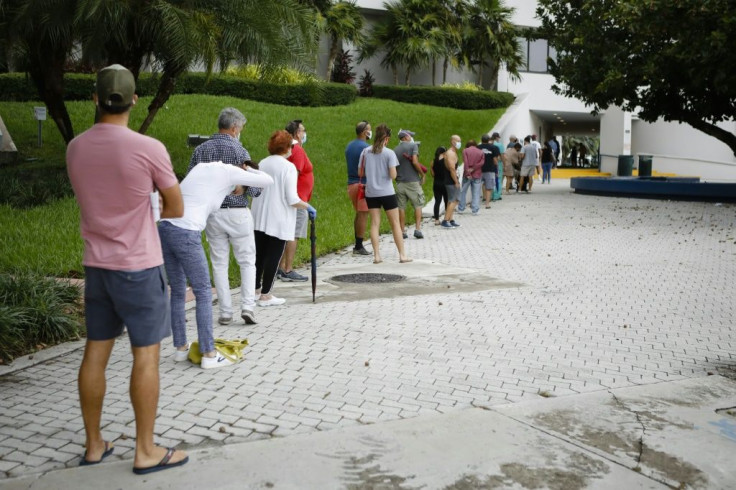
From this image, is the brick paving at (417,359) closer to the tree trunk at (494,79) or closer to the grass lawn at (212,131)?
the grass lawn at (212,131)

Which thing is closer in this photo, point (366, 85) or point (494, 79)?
point (366, 85)

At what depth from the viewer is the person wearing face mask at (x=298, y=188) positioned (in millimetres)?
10156

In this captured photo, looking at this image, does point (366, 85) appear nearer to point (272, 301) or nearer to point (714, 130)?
point (714, 130)

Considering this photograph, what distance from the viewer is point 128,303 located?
412 cm


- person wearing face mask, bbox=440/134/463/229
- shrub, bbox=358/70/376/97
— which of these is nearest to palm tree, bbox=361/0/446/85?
shrub, bbox=358/70/376/97

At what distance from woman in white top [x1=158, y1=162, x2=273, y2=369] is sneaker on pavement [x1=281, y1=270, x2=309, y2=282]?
3921 mm

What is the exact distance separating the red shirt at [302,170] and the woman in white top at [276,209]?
1947mm

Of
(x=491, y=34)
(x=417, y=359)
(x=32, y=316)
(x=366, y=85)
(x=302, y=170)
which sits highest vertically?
(x=491, y=34)

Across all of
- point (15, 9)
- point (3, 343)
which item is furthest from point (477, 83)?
point (3, 343)

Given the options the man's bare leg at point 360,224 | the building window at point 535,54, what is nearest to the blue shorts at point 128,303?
the man's bare leg at point 360,224

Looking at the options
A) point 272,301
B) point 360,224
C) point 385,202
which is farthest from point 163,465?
point 360,224

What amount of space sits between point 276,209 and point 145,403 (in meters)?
4.11

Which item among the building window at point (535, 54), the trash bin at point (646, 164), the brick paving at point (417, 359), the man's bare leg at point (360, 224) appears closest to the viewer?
the brick paving at point (417, 359)

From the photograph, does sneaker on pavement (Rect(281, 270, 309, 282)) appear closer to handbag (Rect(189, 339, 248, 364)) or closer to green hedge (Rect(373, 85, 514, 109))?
handbag (Rect(189, 339, 248, 364))
